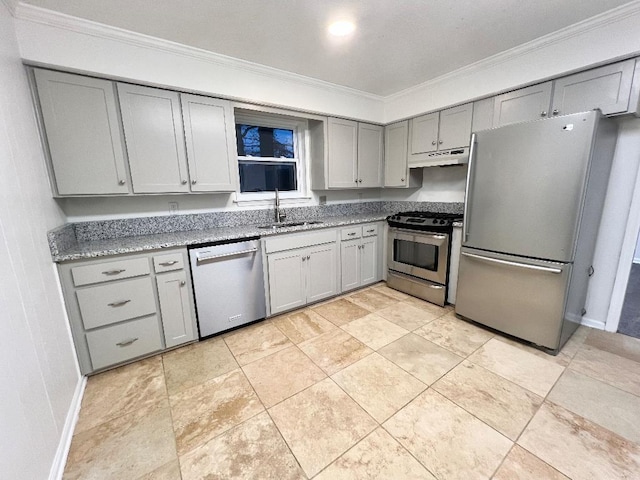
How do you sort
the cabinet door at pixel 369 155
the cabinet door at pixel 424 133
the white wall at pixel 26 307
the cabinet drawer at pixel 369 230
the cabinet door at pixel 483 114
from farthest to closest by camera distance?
1. the cabinet door at pixel 369 155
2. the cabinet drawer at pixel 369 230
3. the cabinet door at pixel 424 133
4. the cabinet door at pixel 483 114
5. the white wall at pixel 26 307

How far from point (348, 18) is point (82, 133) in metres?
2.12

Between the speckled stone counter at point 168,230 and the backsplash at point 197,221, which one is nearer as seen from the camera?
the speckled stone counter at point 168,230

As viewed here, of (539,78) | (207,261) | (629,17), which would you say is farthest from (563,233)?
(207,261)

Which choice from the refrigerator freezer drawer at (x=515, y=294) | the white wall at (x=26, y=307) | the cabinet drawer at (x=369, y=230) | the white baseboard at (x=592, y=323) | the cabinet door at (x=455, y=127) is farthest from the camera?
the cabinet drawer at (x=369, y=230)

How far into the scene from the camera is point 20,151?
4.83 ft

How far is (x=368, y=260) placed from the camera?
3471 millimetres

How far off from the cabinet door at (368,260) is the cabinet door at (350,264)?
0.07 meters

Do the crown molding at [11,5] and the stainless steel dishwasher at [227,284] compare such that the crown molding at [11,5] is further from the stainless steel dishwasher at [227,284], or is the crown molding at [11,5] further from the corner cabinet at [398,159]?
the corner cabinet at [398,159]

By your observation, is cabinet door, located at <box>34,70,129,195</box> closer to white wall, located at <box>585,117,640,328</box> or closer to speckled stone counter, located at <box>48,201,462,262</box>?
speckled stone counter, located at <box>48,201,462,262</box>

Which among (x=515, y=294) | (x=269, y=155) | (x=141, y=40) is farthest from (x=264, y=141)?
(x=515, y=294)

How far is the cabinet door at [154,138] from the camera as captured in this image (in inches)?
82.0

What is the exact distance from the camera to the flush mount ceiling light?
6.34 ft

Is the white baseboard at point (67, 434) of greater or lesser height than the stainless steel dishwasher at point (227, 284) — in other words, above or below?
below

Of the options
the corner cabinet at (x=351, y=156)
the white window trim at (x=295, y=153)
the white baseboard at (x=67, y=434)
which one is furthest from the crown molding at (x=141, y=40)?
the white baseboard at (x=67, y=434)
